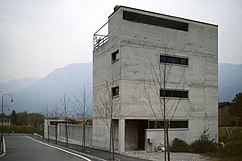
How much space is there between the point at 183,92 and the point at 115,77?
648 cm

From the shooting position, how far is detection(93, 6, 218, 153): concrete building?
24.3 m

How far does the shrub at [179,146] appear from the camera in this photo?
24531 millimetres

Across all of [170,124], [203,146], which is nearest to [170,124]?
[170,124]

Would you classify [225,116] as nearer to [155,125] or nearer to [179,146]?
[179,146]

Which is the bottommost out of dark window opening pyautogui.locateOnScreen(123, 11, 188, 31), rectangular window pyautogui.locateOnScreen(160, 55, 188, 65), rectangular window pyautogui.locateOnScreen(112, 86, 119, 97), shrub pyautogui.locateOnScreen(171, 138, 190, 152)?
shrub pyautogui.locateOnScreen(171, 138, 190, 152)

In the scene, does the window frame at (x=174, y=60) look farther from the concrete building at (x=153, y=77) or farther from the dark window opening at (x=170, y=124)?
the dark window opening at (x=170, y=124)

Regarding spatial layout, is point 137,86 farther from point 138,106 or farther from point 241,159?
point 241,159

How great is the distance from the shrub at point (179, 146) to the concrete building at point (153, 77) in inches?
18.4

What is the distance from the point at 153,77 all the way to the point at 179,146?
6.15 metres

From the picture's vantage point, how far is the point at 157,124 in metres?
25.1

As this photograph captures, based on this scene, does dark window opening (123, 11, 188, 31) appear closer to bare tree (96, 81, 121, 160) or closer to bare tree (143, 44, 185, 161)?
bare tree (143, 44, 185, 161)

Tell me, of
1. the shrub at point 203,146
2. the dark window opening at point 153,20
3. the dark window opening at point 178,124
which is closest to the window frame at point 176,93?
the dark window opening at point 178,124

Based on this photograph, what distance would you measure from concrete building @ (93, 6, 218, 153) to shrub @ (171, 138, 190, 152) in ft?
1.53

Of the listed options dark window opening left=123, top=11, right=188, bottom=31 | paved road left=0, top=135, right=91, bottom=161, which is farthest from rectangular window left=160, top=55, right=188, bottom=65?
paved road left=0, top=135, right=91, bottom=161
